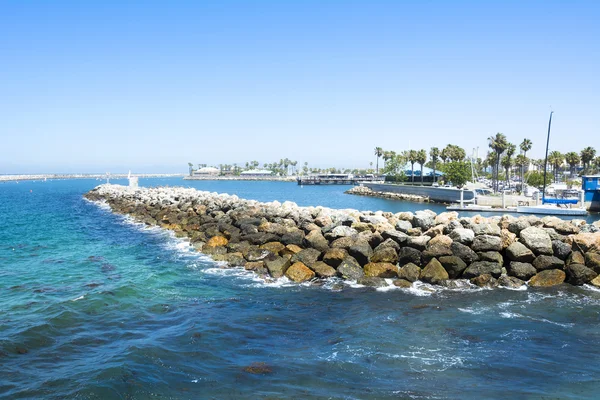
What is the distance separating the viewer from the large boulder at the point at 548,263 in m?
15.3

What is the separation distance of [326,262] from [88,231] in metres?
20.6

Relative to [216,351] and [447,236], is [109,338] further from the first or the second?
[447,236]

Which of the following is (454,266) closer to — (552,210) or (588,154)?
(552,210)

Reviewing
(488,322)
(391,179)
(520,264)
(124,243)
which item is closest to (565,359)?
(488,322)

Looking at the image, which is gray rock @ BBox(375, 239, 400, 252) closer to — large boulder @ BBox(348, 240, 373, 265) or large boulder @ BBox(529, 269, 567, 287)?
large boulder @ BBox(348, 240, 373, 265)

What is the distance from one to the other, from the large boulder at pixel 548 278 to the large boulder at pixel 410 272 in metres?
3.72

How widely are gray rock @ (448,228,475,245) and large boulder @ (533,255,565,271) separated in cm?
226

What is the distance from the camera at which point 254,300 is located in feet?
44.1

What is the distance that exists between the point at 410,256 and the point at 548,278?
4502 millimetres

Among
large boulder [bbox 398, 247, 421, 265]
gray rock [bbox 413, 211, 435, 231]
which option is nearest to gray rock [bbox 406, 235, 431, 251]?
large boulder [bbox 398, 247, 421, 265]

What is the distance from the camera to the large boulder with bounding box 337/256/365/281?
15602mm

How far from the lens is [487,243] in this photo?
15.7m

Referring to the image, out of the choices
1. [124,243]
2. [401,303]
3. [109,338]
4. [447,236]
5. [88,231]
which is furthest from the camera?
[88,231]

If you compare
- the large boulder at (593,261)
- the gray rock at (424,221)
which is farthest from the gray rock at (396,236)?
the large boulder at (593,261)
